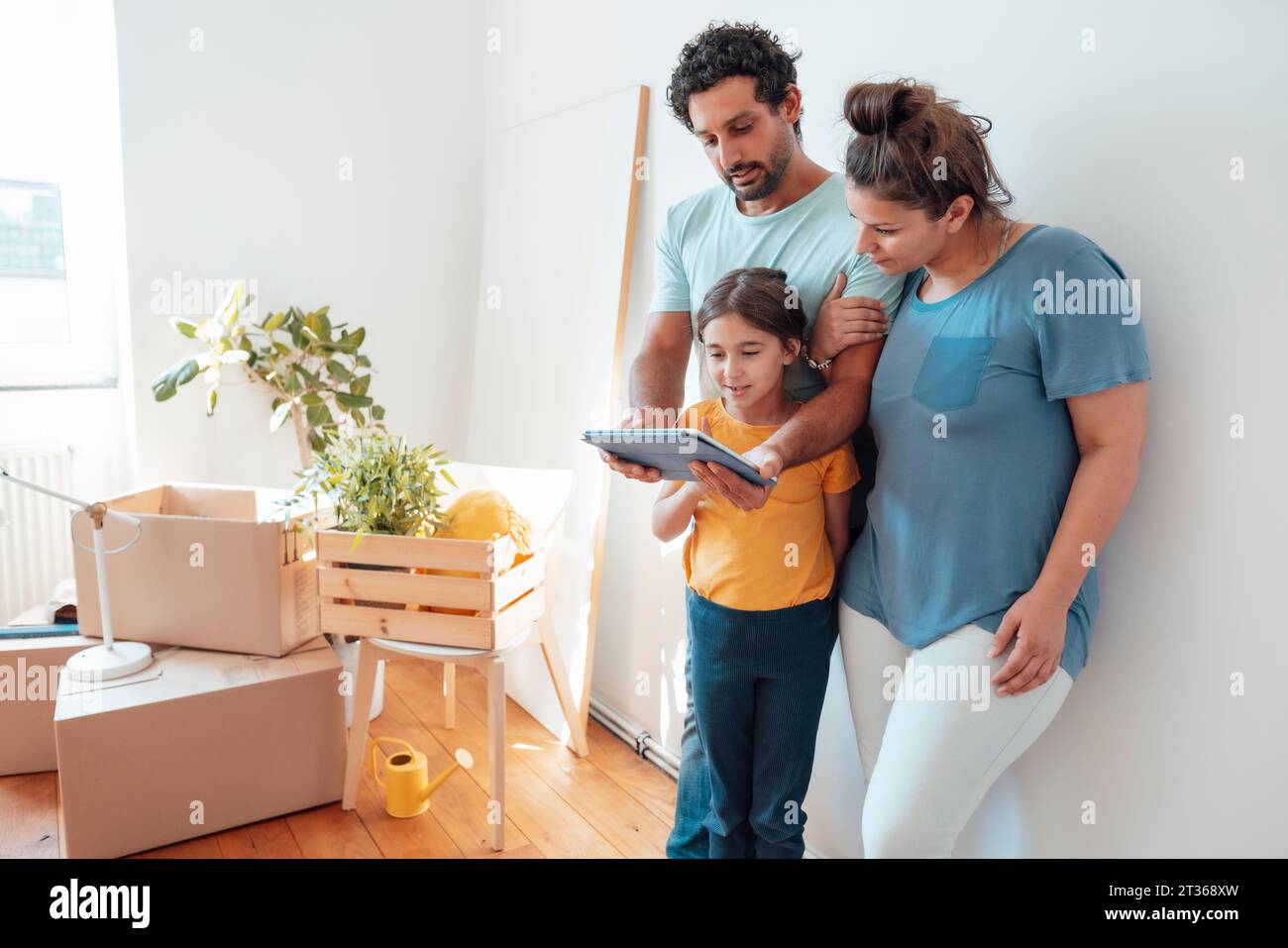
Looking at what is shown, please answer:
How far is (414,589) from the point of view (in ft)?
6.70

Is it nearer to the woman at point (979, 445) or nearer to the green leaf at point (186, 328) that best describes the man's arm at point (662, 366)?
the woman at point (979, 445)

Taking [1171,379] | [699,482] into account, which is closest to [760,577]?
[699,482]

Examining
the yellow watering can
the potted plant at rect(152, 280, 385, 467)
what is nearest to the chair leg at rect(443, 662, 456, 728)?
the yellow watering can

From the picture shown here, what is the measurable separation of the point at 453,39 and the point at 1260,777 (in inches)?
119

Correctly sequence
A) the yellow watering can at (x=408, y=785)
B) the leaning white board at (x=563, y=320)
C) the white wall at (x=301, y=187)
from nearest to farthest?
1. the yellow watering can at (x=408, y=785)
2. the leaning white board at (x=563, y=320)
3. the white wall at (x=301, y=187)

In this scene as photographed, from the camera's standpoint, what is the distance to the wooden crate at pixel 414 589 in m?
2.01

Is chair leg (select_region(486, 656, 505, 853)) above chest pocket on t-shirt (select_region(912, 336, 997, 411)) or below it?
below

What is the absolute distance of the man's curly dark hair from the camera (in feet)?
4.89

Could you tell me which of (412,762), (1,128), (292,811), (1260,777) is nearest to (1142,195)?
(1260,777)

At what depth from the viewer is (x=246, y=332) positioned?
2.95m

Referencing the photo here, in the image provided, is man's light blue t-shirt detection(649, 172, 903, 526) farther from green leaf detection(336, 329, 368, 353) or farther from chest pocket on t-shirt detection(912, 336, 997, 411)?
green leaf detection(336, 329, 368, 353)

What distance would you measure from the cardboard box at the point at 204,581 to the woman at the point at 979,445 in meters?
1.43

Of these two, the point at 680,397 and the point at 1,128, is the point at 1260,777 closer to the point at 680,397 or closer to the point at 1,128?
the point at 680,397

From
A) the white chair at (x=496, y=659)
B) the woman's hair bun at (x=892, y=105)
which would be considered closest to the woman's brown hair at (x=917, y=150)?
the woman's hair bun at (x=892, y=105)
